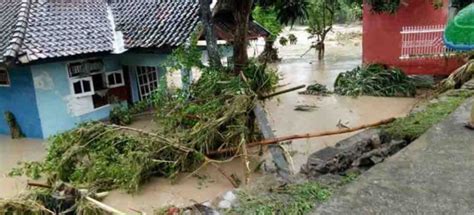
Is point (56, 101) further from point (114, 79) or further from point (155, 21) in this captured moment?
point (155, 21)

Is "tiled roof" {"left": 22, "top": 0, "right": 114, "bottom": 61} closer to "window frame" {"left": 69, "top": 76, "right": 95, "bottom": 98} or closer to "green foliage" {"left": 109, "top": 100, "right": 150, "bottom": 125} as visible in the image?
"window frame" {"left": 69, "top": 76, "right": 95, "bottom": 98}

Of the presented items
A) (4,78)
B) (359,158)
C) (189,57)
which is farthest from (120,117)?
(359,158)

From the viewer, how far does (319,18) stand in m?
22.4

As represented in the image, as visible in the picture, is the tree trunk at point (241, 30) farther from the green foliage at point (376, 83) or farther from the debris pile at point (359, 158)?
the green foliage at point (376, 83)

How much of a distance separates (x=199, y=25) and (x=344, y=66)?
35.1 feet

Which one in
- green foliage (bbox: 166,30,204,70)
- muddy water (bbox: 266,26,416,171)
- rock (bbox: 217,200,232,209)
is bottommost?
muddy water (bbox: 266,26,416,171)

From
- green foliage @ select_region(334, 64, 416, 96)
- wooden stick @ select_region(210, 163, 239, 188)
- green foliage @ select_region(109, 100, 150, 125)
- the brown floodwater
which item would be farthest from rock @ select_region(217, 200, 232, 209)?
green foliage @ select_region(334, 64, 416, 96)

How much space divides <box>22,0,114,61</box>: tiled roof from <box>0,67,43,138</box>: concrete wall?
980 mm

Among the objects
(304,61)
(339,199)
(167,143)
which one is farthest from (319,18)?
(339,199)

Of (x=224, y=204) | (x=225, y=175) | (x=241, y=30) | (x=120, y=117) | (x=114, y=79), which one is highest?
(x=241, y=30)

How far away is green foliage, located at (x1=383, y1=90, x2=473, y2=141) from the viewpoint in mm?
5383

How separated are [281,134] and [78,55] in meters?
5.99

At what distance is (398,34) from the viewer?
1441cm

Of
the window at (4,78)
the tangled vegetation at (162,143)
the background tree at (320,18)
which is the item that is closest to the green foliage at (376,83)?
the tangled vegetation at (162,143)
